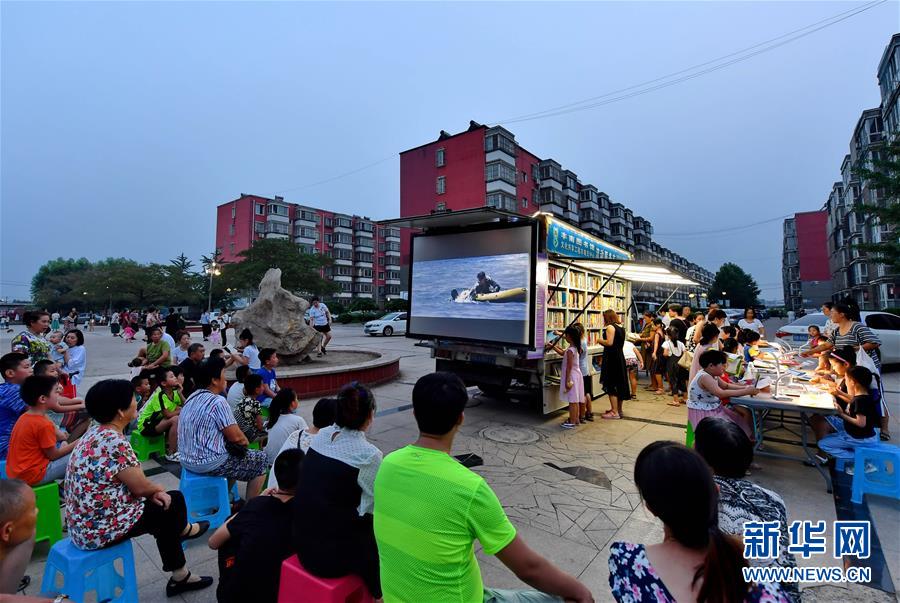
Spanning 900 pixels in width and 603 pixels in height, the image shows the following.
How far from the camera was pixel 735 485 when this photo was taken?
1736mm

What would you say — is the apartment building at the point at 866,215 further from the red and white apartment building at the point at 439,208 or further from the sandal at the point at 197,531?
the sandal at the point at 197,531

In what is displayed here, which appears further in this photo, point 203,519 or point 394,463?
point 203,519

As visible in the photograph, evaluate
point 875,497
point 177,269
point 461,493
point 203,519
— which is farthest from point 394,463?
point 177,269

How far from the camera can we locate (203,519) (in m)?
3.35

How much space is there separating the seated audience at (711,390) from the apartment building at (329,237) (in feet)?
161

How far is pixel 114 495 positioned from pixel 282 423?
47.9 inches

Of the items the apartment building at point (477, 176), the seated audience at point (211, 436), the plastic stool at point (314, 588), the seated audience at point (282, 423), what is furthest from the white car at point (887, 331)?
the apartment building at point (477, 176)

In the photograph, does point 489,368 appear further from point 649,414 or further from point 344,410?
point 344,410

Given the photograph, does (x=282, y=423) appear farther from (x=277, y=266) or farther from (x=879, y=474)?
(x=277, y=266)

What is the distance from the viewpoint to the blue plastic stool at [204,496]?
3.29 metres

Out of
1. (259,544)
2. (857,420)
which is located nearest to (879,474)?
(857,420)

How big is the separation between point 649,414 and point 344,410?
21.3 feet

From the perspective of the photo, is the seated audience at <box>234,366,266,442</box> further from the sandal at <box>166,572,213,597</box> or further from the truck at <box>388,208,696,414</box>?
the truck at <box>388,208,696,414</box>

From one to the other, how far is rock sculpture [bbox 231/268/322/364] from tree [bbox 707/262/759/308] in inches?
2596
